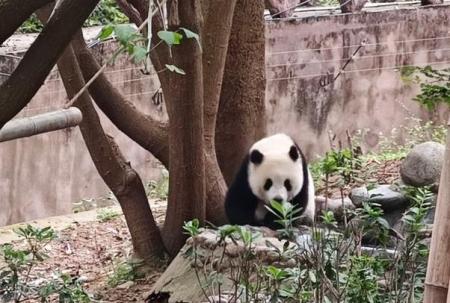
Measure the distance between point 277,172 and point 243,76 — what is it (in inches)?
28.6

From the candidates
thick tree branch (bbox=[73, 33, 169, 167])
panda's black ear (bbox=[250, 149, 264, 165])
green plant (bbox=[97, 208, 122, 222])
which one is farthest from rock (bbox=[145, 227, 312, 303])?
green plant (bbox=[97, 208, 122, 222])

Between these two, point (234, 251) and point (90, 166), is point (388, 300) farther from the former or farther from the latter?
point (90, 166)

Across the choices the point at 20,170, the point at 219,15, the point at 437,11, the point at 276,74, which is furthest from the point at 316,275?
the point at 437,11

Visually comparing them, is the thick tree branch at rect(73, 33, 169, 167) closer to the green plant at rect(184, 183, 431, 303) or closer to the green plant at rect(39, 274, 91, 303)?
the green plant at rect(39, 274, 91, 303)

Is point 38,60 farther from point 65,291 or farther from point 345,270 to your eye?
point 65,291

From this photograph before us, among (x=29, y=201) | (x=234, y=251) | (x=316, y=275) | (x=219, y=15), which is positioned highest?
(x=219, y=15)

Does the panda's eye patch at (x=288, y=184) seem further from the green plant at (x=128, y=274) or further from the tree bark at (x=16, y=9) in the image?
the tree bark at (x=16, y=9)

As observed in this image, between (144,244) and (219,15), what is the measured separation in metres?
1.62

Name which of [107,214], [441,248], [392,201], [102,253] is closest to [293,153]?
[392,201]

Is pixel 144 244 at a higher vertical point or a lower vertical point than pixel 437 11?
lower

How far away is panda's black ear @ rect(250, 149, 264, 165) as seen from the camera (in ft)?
21.1

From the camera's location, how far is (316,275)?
3.23 m

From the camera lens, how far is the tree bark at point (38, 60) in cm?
232

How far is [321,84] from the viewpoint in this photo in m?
10.6
